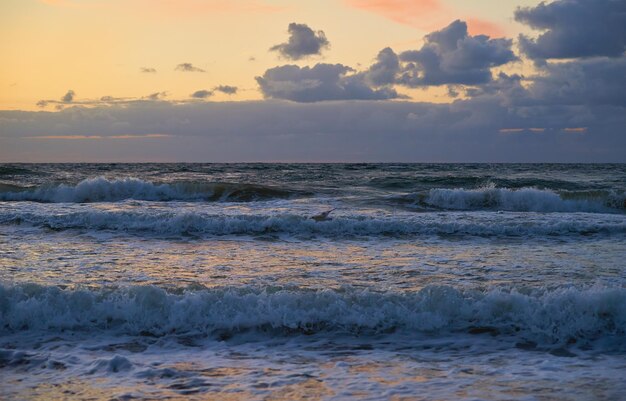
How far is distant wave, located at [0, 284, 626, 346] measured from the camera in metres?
6.75

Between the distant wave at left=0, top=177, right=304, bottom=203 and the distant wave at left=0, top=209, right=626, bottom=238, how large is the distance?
8594 millimetres

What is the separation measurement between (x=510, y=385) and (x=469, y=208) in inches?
690

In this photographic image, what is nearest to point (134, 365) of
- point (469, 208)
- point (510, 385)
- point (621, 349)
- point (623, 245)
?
point (510, 385)

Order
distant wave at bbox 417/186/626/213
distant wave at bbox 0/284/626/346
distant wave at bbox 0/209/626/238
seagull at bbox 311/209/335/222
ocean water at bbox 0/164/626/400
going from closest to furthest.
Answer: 1. ocean water at bbox 0/164/626/400
2. distant wave at bbox 0/284/626/346
3. distant wave at bbox 0/209/626/238
4. seagull at bbox 311/209/335/222
5. distant wave at bbox 417/186/626/213

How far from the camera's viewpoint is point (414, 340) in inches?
253

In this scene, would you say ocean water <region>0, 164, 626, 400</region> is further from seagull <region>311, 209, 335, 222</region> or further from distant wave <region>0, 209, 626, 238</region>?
seagull <region>311, 209, 335, 222</region>

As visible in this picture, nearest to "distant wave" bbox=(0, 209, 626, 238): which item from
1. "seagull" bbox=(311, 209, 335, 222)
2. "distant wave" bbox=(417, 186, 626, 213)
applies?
"seagull" bbox=(311, 209, 335, 222)

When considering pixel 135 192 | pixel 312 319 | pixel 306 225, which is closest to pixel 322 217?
pixel 306 225

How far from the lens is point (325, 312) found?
7074 millimetres

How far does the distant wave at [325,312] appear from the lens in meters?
6.75

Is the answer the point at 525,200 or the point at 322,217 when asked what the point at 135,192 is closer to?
the point at 322,217

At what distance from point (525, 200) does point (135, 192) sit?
16.7 metres

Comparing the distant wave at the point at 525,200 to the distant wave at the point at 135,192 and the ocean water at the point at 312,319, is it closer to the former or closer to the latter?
the distant wave at the point at 135,192

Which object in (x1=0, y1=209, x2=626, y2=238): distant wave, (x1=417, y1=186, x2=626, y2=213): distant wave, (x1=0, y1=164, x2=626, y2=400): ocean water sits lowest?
(x1=0, y1=164, x2=626, y2=400): ocean water
